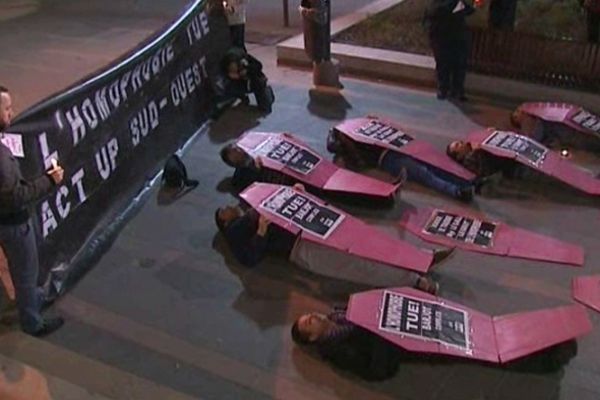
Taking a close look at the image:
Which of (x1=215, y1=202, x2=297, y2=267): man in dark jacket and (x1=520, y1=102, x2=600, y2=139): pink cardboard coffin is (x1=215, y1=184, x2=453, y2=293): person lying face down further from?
(x1=520, y1=102, x2=600, y2=139): pink cardboard coffin

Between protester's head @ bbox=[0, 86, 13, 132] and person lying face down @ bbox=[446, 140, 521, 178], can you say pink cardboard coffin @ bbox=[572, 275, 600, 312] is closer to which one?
person lying face down @ bbox=[446, 140, 521, 178]

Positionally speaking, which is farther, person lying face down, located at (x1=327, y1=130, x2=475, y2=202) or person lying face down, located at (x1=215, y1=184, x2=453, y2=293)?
person lying face down, located at (x1=327, y1=130, x2=475, y2=202)

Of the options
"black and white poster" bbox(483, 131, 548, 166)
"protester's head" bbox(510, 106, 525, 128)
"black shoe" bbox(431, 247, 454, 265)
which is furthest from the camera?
"protester's head" bbox(510, 106, 525, 128)

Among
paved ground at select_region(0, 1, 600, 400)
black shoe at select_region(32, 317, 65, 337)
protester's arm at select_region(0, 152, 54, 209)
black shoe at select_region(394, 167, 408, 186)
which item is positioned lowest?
paved ground at select_region(0, 1, 600, 400)

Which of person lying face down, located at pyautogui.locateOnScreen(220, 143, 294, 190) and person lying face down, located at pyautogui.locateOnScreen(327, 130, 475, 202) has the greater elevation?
person lying face down, located at pyautogui.locateOnScreen(220, 143, 294, 190)

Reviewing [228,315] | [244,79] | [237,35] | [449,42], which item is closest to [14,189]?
[228,315]

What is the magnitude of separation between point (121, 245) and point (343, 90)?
382 centimetres

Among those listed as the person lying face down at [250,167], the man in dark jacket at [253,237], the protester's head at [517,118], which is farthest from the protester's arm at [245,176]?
the protester's head at [517,118]

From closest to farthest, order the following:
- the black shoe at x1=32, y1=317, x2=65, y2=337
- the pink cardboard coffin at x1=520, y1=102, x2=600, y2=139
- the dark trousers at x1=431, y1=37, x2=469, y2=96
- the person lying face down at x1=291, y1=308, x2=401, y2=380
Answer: the person lying face down at x1=291, y1=308, x2=401, y2=380
the black shoe at x1=32, y1=317, x2=65, y2=337
the pink cardboard coffin at x1=520, y1=102, x2=600, y2=139
the dark trousers at x1=431, y1=37, x2=469, y2=96

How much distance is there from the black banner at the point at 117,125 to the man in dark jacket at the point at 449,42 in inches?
87.6

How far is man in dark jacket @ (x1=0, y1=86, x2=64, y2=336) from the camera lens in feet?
12.6

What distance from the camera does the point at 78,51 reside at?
10.3 metres

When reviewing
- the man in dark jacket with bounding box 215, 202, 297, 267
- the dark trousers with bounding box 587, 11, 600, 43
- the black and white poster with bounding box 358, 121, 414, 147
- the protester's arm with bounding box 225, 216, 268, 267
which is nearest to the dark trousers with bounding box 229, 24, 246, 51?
the black and white poster with bounding box 358, 121, 414, 147

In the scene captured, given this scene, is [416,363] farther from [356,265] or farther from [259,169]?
[259,169]
